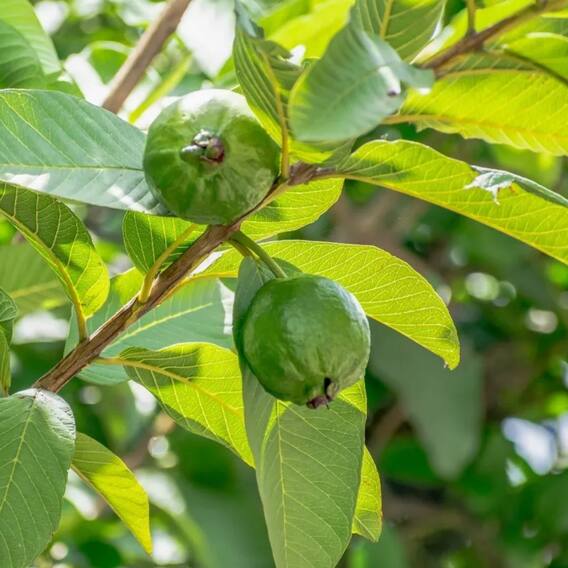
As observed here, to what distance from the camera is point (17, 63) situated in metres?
1.32

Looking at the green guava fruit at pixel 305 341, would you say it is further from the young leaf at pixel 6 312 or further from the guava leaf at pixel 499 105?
the young leaf at pixel 6 312

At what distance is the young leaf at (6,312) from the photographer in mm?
1001

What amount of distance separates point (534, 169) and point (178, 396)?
70.1 inches

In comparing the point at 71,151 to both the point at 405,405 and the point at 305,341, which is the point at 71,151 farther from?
the point at 405,405

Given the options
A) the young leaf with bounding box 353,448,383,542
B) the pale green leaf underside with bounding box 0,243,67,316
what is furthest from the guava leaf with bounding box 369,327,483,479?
the young leaf with bounding box 353,448,383,542

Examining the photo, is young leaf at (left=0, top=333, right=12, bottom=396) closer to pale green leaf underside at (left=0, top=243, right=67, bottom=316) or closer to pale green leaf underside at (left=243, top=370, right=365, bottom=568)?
pale green leaf underside at (left=243, top=370, right=365, bottom=568)

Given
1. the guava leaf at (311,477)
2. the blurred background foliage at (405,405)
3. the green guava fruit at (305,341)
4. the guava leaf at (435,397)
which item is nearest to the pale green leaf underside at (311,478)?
the guava leaf at (311,477)

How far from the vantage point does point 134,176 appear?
2.80 feet

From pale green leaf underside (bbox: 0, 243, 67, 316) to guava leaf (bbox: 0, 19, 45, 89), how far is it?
0.80 ft

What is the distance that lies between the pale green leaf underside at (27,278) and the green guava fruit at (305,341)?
0.73 meters

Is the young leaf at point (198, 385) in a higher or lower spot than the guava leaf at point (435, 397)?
higher

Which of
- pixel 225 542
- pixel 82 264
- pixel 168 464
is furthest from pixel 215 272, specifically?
pixel 168 464

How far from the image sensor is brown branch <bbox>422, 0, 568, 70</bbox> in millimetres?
747

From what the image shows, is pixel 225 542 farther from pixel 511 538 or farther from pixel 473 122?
pixel 473 122
